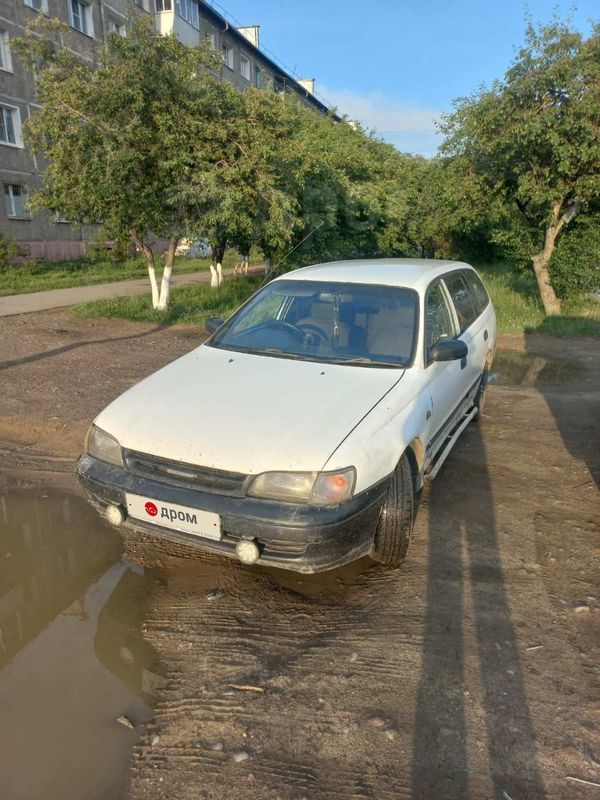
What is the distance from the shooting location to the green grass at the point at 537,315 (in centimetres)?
1169

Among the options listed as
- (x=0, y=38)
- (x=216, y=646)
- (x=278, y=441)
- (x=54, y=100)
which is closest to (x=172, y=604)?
(x=216, y=646)

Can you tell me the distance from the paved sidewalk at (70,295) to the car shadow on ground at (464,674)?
1145cm

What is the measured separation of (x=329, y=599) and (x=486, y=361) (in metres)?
3.68

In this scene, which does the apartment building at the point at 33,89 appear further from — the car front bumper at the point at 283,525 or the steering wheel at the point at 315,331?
the car front bumper at the point at 283,525

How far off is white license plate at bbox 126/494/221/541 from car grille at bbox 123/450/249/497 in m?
0.12

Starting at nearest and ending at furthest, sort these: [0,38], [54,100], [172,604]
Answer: [172,604]
[54,100]
[0,38]

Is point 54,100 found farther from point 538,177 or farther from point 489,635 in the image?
point 489,635

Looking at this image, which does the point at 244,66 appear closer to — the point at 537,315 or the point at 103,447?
the point at 537,315

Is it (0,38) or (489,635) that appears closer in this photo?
(489,635)

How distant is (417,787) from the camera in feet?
6.72

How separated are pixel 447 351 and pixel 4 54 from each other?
25106mm

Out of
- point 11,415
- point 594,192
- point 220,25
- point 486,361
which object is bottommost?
point 11,415

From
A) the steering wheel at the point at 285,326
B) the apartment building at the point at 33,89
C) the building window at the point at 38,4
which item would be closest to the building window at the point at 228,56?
the apartment building at the point at 33,89

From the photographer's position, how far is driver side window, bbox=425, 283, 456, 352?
4.03 m
